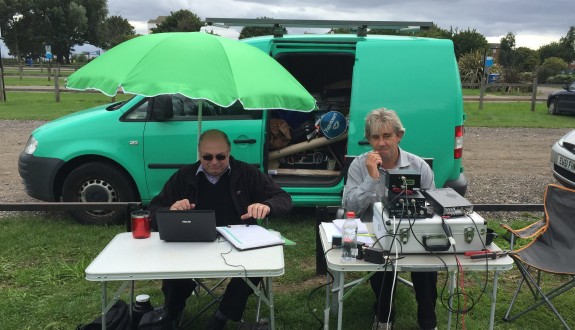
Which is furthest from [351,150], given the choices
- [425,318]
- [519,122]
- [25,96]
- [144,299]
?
[25,96]

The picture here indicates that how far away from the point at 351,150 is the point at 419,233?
7.39ft

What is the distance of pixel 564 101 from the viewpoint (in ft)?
50.7

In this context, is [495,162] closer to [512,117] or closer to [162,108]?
[162,108]

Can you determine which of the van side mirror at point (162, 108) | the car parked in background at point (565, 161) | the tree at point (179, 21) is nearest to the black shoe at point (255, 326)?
the van side mirror at point (162, 108)

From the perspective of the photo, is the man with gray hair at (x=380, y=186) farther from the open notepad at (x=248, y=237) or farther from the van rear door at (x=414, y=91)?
the van rear door at (x=414, y=91)

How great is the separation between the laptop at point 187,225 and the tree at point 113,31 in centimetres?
5660

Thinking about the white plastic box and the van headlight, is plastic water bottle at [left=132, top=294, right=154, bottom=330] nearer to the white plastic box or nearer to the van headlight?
the white plastic box

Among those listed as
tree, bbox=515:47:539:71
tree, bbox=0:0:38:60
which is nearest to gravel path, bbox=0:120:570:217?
tree, bbox=515:47:539:71

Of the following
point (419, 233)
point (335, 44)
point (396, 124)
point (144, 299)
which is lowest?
point (144, 299)

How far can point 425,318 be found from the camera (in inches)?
116

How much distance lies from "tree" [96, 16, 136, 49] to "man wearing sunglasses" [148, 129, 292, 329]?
56095mm

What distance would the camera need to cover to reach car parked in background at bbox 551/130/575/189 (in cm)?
560

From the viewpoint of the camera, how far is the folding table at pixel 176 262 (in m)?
2.32

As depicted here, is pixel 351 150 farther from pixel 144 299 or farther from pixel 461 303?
pixel 144 299
